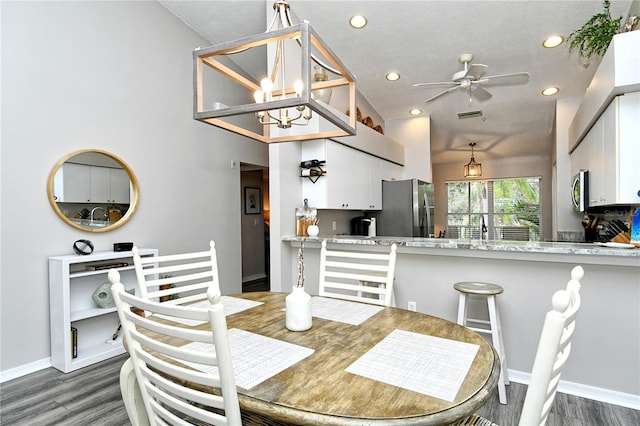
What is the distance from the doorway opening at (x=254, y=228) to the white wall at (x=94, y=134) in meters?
1.62

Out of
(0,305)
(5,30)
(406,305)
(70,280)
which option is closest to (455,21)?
(406,305)

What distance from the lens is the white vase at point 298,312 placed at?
147 cm

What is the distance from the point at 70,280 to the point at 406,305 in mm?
2937

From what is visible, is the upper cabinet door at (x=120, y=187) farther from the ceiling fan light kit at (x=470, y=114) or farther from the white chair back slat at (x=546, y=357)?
the ceiling fan light kit at (x=470, y=114)

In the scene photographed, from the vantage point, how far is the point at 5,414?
215cm

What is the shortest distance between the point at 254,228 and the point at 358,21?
4.15 metres

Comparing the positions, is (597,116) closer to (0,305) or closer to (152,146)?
(152,146)

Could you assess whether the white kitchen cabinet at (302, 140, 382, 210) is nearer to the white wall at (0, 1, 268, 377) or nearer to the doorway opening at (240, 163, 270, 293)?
the white wall at (0, 1, 268, 377)

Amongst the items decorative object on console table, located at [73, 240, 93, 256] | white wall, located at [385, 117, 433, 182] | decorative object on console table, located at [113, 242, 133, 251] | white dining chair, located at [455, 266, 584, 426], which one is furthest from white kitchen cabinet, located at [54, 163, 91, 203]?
white wall, located at [385, 117, 433, 182]

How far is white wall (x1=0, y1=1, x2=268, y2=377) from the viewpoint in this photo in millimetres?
2672

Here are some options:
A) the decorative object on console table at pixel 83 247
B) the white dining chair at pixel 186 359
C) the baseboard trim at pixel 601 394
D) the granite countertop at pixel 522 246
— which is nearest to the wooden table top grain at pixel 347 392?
the white dining chair at pixel 186 359

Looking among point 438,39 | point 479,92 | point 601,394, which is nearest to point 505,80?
point 479,92

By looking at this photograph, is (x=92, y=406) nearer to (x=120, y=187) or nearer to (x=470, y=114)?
(x=120, y=187)

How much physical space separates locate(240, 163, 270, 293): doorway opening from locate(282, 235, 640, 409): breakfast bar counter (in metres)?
3.67
